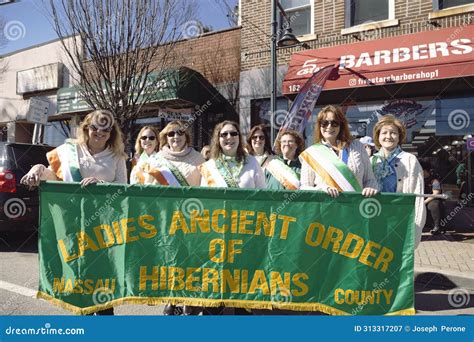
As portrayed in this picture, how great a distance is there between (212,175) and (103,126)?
3.18 feet

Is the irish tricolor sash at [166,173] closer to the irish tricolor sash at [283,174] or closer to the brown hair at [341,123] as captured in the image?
the irish tricolor sash at [283,174]

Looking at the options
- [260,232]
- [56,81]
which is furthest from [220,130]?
[56,81]

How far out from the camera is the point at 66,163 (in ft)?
10.5

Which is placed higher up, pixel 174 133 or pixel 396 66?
pixel 396 66

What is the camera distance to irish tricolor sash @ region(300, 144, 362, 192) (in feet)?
10.8

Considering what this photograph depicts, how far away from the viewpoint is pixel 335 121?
343 centimetres

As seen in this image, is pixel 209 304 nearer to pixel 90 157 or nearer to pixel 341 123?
pixel 90 157

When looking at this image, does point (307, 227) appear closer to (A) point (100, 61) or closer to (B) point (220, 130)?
(B) point (220, 130)

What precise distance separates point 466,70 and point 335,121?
4923 millimetres

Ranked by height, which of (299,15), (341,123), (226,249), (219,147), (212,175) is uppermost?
(299,15)

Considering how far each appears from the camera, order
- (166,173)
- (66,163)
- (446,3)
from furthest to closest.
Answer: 1. (446,3)
2. (166,173)
3. (66,163)

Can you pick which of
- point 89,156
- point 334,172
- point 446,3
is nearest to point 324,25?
point 446,3

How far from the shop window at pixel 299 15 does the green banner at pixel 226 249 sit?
752 centimetres

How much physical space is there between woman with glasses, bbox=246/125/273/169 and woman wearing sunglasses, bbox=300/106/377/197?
1.12 meters
